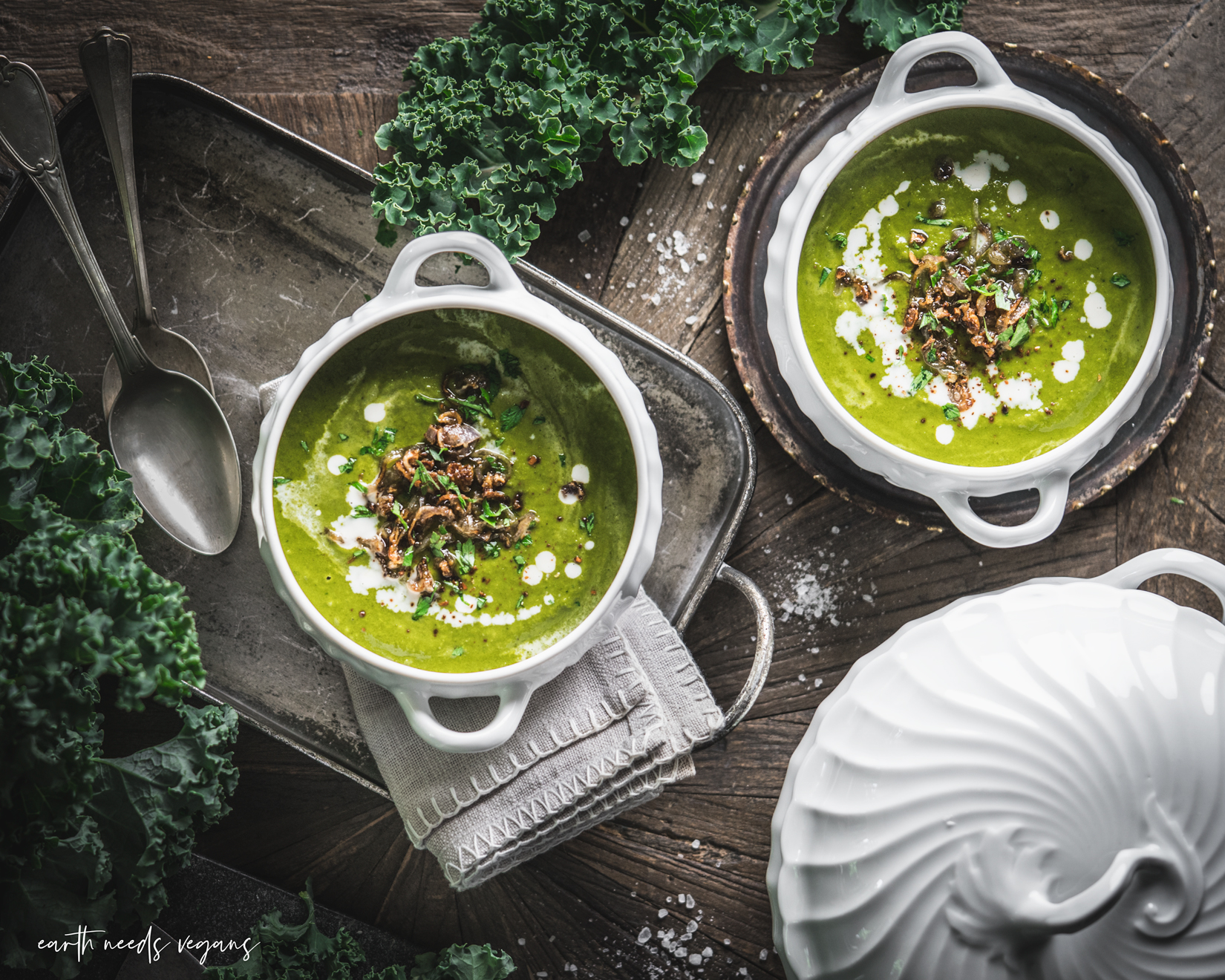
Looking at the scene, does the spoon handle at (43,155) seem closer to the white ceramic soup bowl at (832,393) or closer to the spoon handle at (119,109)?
the spoon handle at (119,109)

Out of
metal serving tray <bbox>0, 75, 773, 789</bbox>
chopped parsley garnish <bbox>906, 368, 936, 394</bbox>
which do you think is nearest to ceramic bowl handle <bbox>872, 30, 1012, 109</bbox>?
chopped parsley garnish <bbox>906, 368, 936, 394</bbox>

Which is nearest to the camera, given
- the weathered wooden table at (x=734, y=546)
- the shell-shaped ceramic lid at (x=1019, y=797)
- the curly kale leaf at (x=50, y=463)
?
the shell-shaped ceramic lid at (x=1019, y=797)

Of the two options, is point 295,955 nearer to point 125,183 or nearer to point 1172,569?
point 125,183

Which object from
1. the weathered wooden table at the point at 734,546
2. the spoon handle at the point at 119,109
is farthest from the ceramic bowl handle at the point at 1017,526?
the spoon handle at the point at 119,109

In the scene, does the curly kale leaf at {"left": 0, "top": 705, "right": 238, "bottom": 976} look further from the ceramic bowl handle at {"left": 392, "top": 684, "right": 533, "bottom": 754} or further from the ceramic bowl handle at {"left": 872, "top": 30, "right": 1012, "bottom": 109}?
the ceramic bowl handle at {"left": 872, "top": 30, "right": 1012, "bottom": 109}

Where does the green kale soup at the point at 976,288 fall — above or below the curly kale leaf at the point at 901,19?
below

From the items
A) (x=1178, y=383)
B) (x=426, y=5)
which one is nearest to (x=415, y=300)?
(x=426, y=5)
